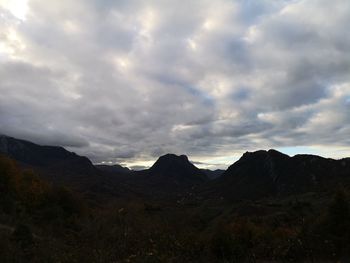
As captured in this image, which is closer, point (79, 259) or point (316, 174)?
point (79, 259)

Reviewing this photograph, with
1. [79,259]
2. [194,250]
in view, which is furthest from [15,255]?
[194,250]

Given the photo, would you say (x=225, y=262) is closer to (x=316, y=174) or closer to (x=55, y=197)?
(x=55, y=197)

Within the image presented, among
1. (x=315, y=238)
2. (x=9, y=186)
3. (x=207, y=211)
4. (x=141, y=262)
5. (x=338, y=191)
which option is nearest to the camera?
(x=141, y=262)

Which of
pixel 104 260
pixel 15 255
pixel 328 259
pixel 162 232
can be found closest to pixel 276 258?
pixel 328 259

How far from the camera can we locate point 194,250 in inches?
287

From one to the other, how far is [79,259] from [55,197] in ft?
191

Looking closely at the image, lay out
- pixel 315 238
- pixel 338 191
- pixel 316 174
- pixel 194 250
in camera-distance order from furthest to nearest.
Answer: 1. pixel 316 174
2. pixel 338 191
3. pixel 315 238
4. pixel 194 250

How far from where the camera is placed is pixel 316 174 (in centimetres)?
17800

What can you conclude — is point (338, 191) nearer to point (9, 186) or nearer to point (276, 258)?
point (276, 258)

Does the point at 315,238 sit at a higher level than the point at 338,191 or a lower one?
lower

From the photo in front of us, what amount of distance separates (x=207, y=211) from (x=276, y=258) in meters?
90.8

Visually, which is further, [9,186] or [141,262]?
[9,186]

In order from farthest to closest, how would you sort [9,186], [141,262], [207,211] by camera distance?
[207,211] → [9,186] → [141,262]

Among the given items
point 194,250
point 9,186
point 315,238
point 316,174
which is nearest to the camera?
point 194,250
